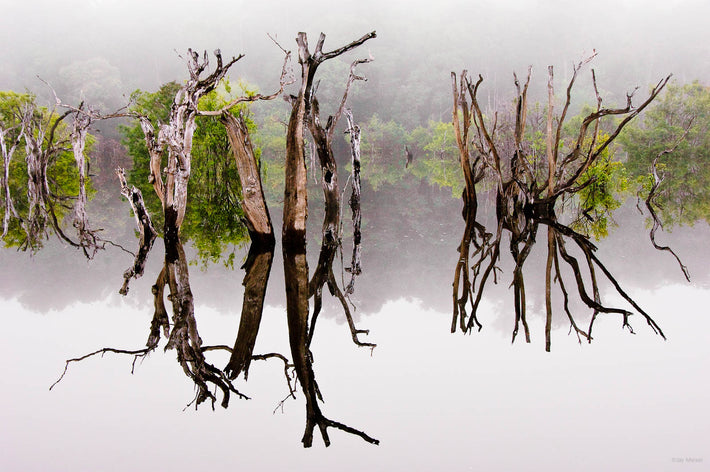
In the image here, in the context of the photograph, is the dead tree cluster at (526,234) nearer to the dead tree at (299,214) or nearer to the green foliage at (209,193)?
the dead tree at (299,214)

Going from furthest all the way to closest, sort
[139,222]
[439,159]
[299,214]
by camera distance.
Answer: [439,159]
[139,222]
[299,214]

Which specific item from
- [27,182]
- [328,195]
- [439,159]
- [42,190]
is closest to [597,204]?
[328,195]

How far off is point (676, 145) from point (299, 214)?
13230mm

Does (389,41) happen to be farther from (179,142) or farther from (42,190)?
(179,142)

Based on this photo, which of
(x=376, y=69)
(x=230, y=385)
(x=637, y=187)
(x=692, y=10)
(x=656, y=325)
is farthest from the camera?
(x=692, y=10)

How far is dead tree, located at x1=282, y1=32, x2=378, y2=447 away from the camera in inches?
186

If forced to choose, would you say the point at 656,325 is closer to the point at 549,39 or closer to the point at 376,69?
the point at 376,69

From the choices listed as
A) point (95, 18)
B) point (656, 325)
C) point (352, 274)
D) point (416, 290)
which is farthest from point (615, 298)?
point (95, 18)

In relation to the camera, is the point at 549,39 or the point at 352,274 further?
the point at 549,39

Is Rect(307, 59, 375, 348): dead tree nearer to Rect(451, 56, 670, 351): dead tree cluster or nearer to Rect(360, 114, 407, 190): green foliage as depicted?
Rect(451, 56, 670, 351): dead tree cluster

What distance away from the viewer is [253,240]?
912cm

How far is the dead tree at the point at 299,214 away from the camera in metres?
4.73

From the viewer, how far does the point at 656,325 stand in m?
5.10

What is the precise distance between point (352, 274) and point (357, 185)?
1.91 metres
